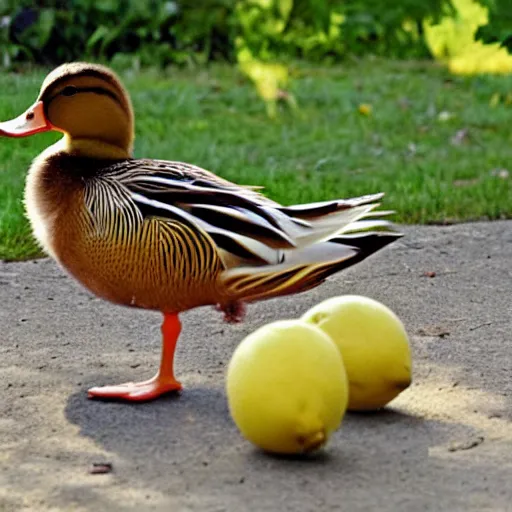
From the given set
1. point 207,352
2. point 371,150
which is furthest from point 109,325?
point 371,150

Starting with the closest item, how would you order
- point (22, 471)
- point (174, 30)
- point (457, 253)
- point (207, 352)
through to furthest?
point (22, 471) < point (207, 352) < point (457, 253) < point (174, 30)

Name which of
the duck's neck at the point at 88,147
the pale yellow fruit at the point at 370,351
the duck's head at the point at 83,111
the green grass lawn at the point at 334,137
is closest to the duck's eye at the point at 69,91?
the duck's head at the point at 83,111

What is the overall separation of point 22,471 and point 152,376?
2.79 feet

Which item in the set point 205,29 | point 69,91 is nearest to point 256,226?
point 69,91

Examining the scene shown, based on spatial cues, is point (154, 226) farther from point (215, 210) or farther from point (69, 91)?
point (69, 91)

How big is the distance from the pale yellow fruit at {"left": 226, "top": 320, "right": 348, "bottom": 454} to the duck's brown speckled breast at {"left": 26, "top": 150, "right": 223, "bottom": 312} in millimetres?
338

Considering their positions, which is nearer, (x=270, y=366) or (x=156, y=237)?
(x=270, y=366)

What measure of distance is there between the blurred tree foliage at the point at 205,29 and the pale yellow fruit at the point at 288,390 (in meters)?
5.66

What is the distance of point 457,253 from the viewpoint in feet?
17.9

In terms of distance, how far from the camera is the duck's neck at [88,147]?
370 cm

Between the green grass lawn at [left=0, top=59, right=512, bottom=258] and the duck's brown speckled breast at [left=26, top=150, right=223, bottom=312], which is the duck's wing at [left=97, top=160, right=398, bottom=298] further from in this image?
the green grass lawn at [left=0, top=59, right=512, bottom=258]

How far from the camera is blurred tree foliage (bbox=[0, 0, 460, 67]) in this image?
9211 mm

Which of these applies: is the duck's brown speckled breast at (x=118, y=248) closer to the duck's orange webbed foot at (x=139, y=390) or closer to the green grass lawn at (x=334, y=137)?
the duck's orange webbed foot at (x=139, y=390)

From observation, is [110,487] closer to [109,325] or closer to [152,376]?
[152,376]
